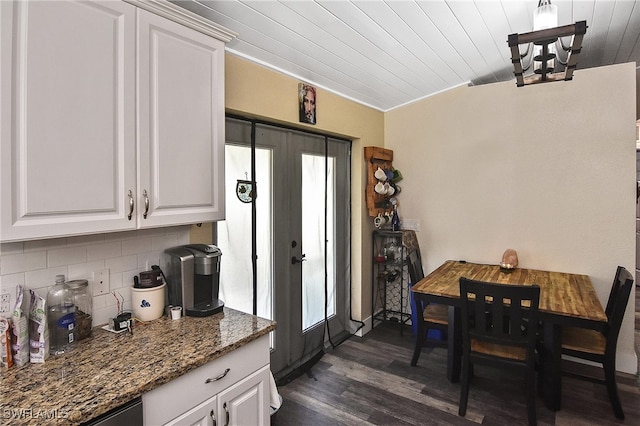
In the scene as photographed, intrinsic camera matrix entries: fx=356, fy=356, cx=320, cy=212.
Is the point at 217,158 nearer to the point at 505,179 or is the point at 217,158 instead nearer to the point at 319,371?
the point at 319,371

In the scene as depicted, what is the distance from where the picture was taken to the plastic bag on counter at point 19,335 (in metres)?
1.29

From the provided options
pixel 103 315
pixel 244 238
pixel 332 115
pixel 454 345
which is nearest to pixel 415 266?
pixel 454 345

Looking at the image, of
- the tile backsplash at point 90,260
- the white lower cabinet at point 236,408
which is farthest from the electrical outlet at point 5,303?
the white lower cabinet at point 236,408

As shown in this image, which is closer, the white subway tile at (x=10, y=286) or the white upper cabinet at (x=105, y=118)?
the white upper cabinet at (x=105, y=118)

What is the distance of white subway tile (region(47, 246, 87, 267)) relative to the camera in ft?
4.90

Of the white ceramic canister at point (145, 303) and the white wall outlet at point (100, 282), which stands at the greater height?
the white wall outlet at point (100, 282)

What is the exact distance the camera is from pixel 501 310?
2.23 metres

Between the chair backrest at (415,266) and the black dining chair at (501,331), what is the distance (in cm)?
80

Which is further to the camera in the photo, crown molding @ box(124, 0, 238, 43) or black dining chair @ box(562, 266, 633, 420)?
black dining chair @ box(562, 266, 633, 420)

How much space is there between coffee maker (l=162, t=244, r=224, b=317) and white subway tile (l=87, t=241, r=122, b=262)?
0.22m

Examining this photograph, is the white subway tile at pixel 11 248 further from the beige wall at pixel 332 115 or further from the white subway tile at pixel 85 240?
the beige wall at pixel 332 115

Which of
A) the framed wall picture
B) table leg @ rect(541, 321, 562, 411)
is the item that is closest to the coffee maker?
the framed wall picture

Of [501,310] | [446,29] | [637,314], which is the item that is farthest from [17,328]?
[637,314]

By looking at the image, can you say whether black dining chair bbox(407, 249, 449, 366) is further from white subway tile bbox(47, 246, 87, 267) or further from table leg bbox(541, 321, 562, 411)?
white subway tile bbox(47, 246, 87, 267)
